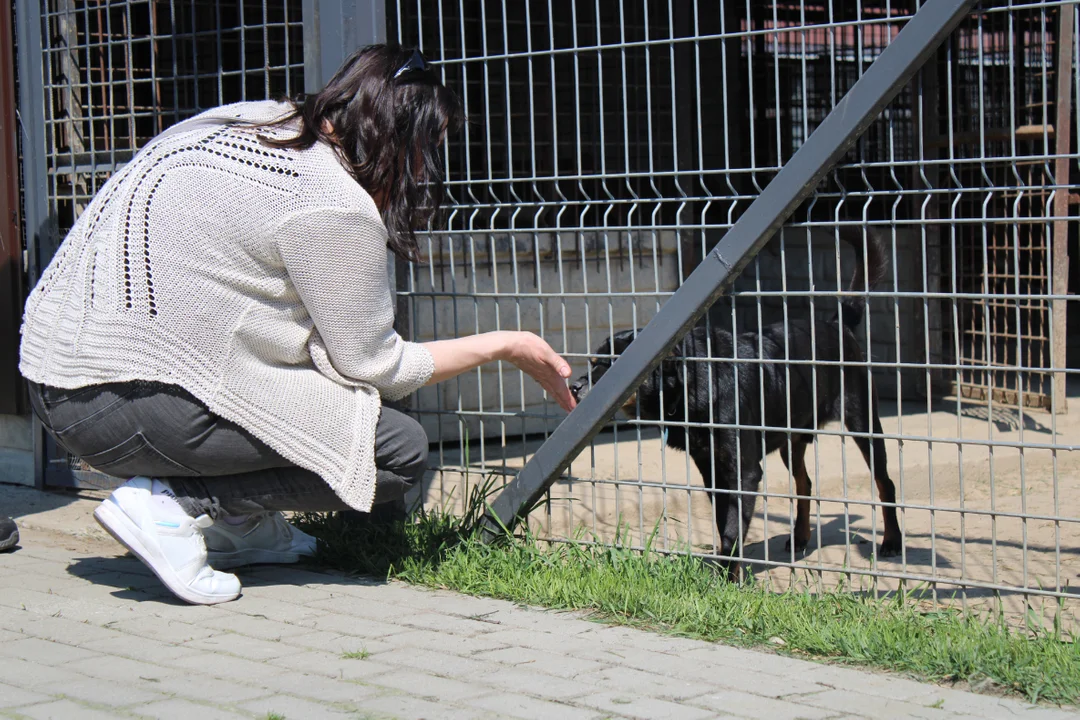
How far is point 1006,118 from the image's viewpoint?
8922mm

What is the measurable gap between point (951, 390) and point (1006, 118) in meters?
Answer: 2.16

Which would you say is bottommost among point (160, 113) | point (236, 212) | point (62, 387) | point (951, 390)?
point (951, 390)

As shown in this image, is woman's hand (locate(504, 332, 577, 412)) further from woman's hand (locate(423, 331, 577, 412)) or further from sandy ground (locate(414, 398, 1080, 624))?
sandy ground (locate(414, 398, 1080, 624))

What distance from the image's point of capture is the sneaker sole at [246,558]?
13.0 feet

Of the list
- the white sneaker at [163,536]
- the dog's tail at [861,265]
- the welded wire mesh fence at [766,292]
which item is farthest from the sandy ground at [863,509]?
the white sneaker at [163,536]

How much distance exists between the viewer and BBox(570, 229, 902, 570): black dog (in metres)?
4.01

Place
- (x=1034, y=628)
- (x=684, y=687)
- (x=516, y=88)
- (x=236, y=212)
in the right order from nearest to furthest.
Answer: (x=684, y=687) → (x=1034, y=628) → (x=236, y=212) → (x=516, y=88)

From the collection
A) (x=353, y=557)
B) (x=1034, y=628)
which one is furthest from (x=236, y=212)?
(x=1034, y=628)

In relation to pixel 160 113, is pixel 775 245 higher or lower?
lower

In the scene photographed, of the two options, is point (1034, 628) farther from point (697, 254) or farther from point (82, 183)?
point (697, 254)

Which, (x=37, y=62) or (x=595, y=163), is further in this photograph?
(x=595, y=163)

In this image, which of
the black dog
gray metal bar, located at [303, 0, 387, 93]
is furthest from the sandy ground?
gray metal bar, located at [303, 0, 387, 93]

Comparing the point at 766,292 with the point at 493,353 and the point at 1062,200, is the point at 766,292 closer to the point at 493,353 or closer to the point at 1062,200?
the point at 493,353

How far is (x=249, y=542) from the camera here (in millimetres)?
3998
